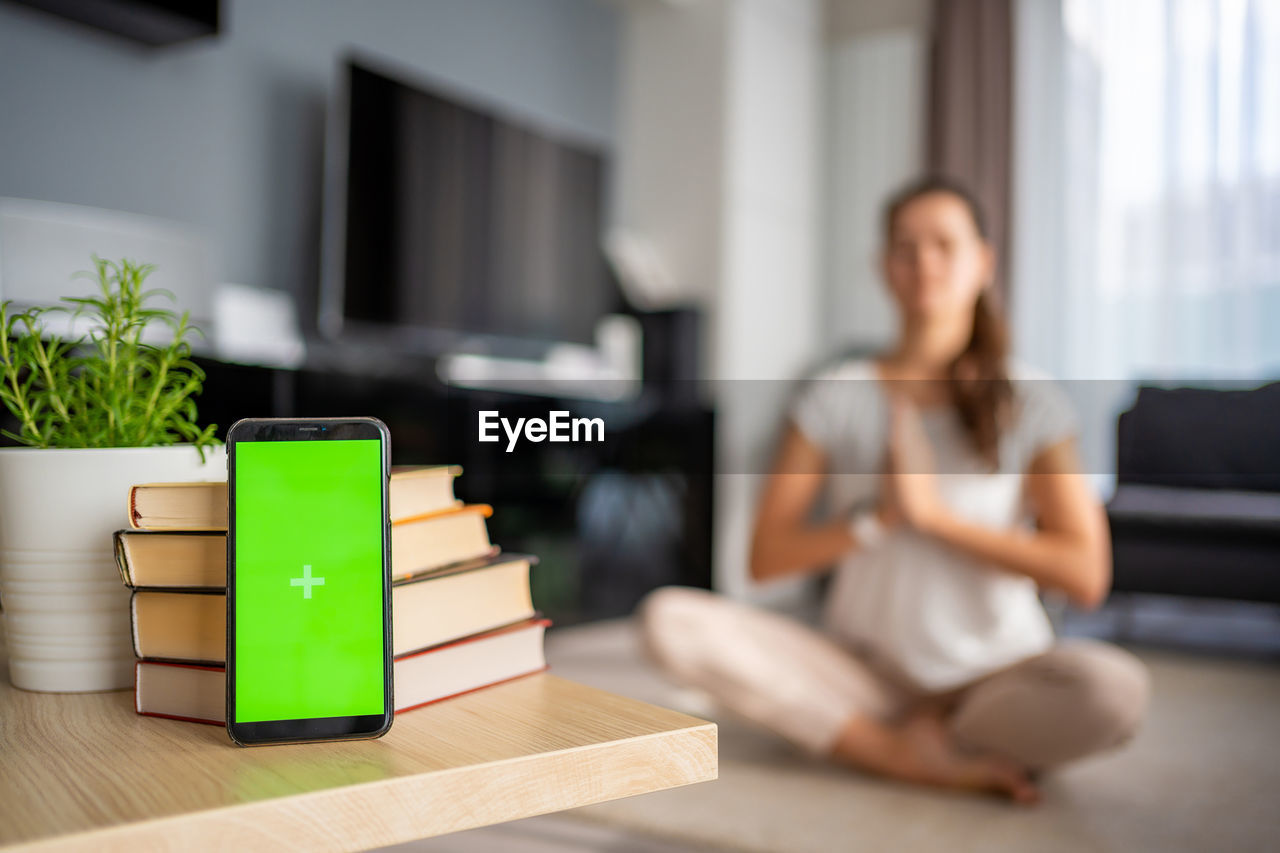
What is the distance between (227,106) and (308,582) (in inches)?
81.3

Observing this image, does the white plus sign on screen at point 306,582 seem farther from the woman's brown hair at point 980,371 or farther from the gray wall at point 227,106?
the gray wall at point 227,106

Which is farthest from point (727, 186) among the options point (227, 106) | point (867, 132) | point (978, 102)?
point (227, 106)

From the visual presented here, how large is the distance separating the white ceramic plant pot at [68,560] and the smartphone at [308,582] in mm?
108

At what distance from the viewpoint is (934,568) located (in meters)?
1.43

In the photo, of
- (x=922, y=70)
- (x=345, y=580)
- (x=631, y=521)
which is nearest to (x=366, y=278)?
(x=631, y=521)

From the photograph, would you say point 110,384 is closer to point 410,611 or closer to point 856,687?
point 410,611

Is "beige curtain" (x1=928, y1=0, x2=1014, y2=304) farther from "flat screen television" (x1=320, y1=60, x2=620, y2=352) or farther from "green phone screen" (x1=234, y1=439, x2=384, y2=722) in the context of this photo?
"green phone screen" (x1=234, y1=439, x2=384, y2=722)

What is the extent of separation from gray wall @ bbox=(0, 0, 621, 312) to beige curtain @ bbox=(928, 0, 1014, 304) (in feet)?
5.59

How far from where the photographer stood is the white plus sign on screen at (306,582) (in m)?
0.40

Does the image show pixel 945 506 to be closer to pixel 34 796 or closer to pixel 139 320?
pixel 139 320

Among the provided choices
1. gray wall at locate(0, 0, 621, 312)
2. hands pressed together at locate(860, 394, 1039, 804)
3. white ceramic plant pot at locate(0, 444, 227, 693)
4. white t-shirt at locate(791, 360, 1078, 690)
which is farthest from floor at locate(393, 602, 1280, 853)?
gray wall at locate(0, 0, 621, 312)

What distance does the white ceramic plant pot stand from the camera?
458 mm

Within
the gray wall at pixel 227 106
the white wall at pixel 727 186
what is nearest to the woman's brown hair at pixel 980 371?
the gray wall at pixel 227 106

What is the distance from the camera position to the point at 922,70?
371cm
